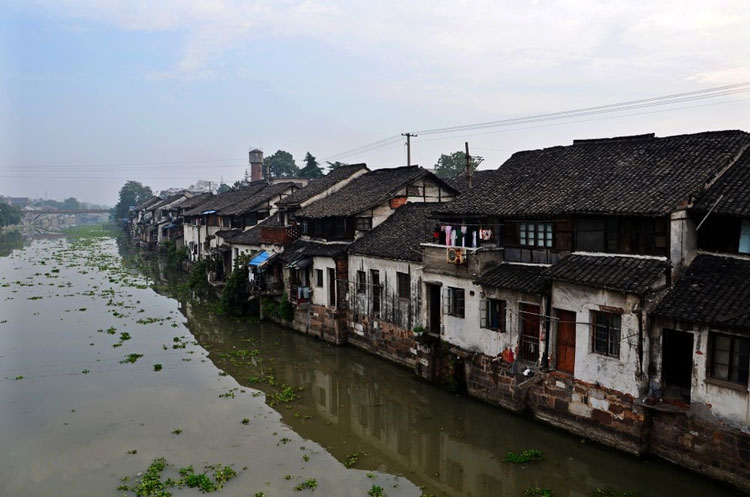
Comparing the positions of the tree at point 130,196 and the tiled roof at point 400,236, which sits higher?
the tree at point 130,196

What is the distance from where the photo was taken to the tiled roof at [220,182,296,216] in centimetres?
4766

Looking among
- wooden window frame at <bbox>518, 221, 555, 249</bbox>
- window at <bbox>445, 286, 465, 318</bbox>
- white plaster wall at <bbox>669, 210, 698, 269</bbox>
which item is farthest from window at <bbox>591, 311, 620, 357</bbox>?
window at <bbox>445, 286, 465, 318</bbox>

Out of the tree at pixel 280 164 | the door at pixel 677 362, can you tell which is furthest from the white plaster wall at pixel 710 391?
the tree at pixel 280 164

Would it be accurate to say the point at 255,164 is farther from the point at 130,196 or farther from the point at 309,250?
the point at 130,196

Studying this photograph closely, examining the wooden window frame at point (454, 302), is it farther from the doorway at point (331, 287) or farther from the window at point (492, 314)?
the doorway at point (331, 287)

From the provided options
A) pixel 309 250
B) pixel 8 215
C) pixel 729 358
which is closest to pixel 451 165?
pixel 309 250

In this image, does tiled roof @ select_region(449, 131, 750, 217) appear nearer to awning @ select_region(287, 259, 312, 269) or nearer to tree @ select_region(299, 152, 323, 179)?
awning @ select_region(287, 259, 312, 269)

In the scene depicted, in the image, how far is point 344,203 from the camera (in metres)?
33.0

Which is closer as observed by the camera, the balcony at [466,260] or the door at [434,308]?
the balcony at [466,260]

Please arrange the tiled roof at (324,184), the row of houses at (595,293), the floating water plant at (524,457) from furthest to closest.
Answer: the tiled roof at (324,184) < the floating water plant at (524,457) < the row of houses at (595,293)

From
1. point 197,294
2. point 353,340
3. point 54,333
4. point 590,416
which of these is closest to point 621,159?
point 590,416

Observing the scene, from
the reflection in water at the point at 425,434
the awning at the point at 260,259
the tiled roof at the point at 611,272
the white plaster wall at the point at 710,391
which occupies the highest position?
the tiled roof at the point at 611,272

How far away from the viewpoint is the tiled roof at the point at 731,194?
15.0 m

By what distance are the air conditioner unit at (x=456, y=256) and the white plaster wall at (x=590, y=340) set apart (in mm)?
4278
